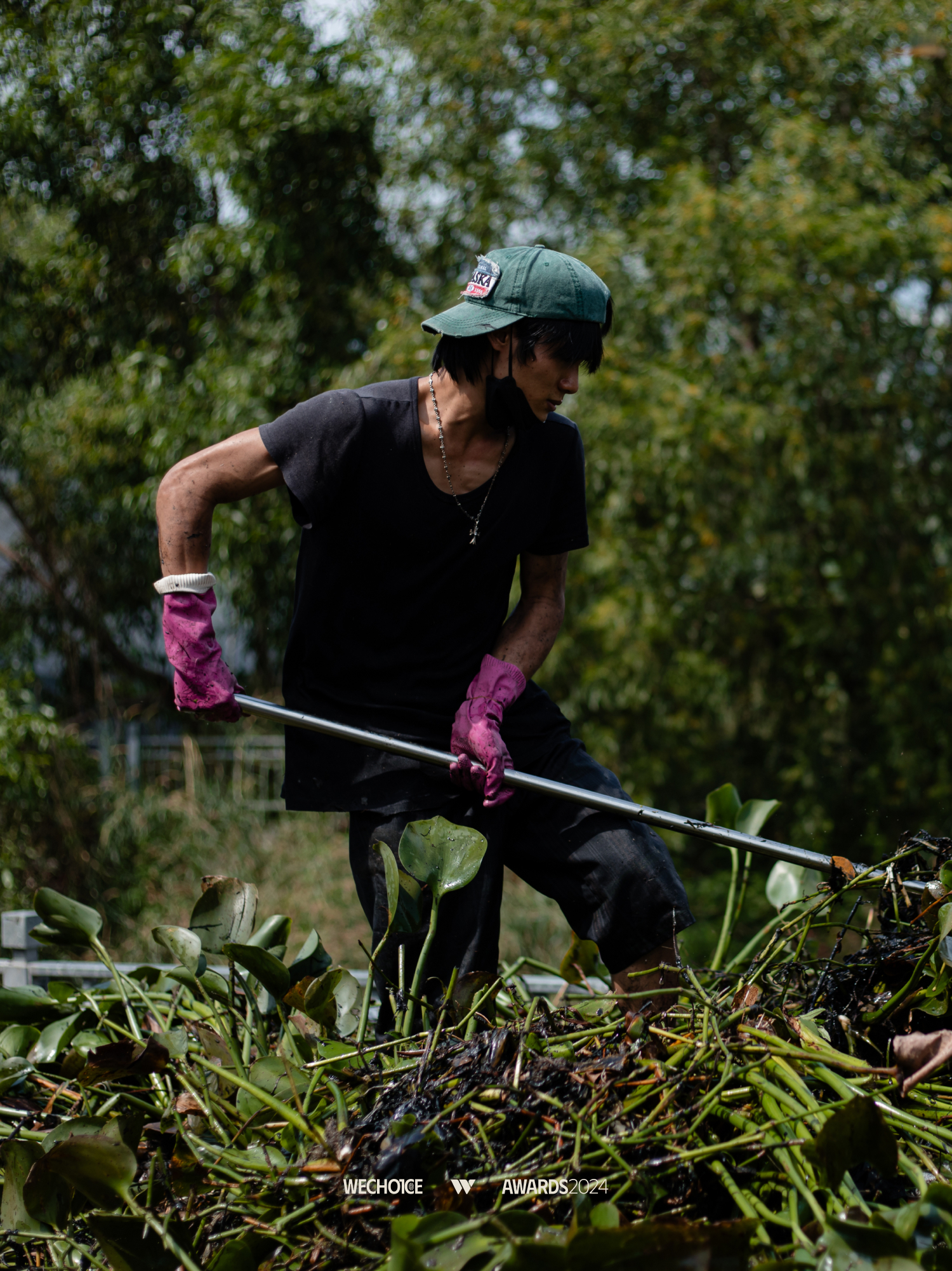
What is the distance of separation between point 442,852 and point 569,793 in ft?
1.11

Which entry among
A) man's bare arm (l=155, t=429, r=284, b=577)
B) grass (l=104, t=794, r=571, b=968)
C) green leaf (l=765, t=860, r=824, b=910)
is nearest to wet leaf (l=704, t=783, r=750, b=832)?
green leaf (l=765, t=860, r=824, b=910)

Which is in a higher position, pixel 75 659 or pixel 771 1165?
pixel 771 1165

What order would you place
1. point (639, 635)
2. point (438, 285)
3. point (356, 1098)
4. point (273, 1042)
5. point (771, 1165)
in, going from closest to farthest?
1. point (771, 1165)
2. point (356, 1098)
3. point (273, 1042)
4. point (639, 635)
5. point (438, 285)

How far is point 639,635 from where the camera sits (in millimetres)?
5086

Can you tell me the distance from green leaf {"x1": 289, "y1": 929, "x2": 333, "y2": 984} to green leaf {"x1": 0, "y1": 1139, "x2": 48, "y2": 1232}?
57cm

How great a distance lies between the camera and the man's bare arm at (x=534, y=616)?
6.84ft

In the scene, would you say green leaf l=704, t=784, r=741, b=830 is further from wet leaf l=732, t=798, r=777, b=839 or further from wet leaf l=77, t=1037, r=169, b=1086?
wet leaf l=77, t=1037, r=169, b=1086

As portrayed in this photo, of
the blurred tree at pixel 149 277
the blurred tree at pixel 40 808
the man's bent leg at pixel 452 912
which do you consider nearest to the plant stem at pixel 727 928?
the man's bent leg at pixel 452 912

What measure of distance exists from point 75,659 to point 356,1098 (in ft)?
22.8

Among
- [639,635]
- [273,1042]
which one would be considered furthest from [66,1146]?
[639,635]

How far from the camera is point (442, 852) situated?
1623mm

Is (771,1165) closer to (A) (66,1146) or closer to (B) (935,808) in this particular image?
(A) (66,1146)

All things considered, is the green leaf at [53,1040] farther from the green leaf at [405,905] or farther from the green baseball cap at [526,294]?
the green baseball cap at [526,294]

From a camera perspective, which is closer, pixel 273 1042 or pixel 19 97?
pixel 273 1042
